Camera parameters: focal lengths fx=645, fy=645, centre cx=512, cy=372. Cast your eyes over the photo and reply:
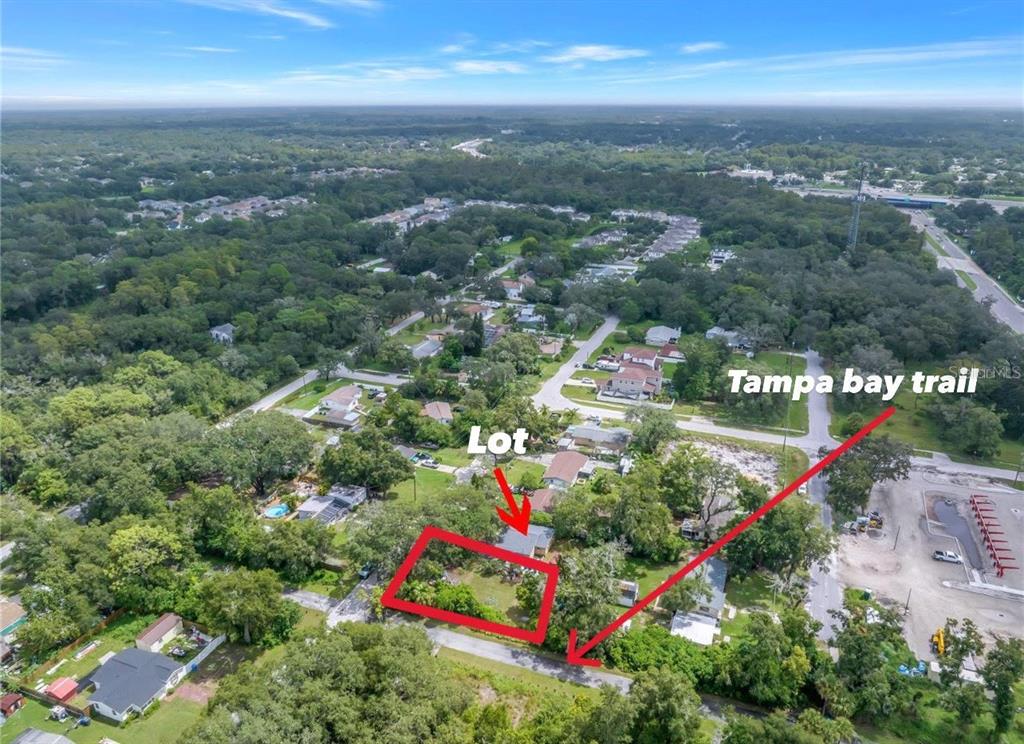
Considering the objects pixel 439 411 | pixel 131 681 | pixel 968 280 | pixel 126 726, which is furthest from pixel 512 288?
pixel 126 726

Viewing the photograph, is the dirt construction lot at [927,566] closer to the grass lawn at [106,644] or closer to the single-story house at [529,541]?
the single-story house at [529,541]

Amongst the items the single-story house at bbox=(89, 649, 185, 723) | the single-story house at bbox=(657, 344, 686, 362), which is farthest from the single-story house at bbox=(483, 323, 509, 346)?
the single-story house at bbox=(89, 649, 185, 723)

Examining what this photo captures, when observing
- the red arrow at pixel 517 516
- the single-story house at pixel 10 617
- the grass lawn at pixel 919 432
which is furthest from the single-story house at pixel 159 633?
the grass lawn at pixel 919 432

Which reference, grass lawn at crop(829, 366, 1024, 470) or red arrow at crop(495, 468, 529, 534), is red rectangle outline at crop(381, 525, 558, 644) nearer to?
red arrow at crop(495, 468, 529, 534)

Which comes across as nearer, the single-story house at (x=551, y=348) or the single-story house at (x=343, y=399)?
the single-story house at (x=343, y=399)

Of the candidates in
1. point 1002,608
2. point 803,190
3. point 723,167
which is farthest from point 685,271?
point 723,167

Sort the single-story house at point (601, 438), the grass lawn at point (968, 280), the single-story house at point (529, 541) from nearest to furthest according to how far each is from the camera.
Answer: the single-story house at point (529, 541)
the single-story house at point (601, 438)
the grass lawn at point (968, 280)

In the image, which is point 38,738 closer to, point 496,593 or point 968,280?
point 496,593
